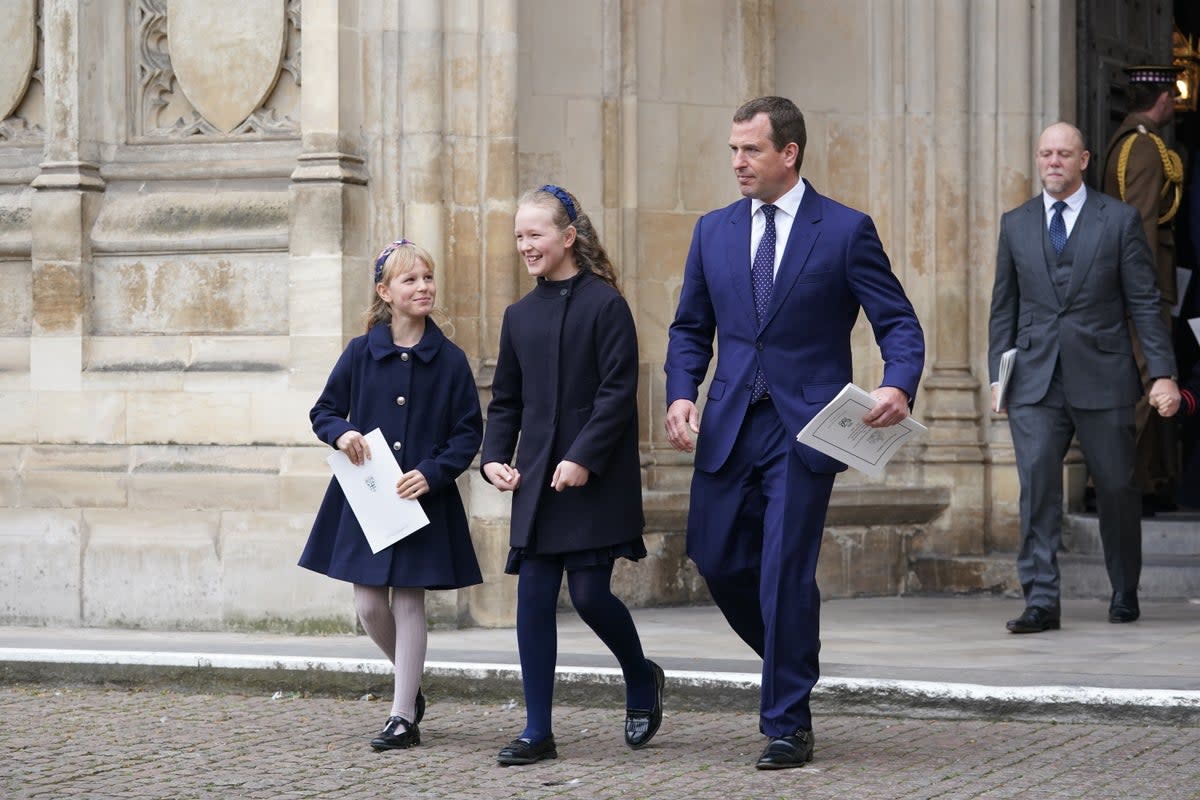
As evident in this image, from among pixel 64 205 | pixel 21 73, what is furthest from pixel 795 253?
pixel 21 73

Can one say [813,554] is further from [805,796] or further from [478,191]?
[478,191]

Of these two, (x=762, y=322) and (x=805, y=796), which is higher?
(x=762, y=322)

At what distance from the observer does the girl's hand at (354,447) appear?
21.6 ft

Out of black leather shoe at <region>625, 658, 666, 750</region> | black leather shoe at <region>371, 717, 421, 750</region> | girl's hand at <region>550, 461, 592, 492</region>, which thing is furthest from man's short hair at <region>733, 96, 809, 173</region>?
black leather shoe at <region>371, 717, 421, 750</region>

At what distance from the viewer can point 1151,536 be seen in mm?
10227

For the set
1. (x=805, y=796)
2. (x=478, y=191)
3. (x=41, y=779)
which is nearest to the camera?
(x=805, y=796)

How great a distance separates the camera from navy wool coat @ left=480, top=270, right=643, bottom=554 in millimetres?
6254

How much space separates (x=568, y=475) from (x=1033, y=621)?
3034 mm

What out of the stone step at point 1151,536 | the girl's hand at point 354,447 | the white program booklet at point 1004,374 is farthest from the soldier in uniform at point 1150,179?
the girl's hand at point 354,447

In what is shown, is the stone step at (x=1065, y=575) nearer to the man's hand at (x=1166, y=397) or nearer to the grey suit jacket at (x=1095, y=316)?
the grey suit jacket at (x=1095, y=316)

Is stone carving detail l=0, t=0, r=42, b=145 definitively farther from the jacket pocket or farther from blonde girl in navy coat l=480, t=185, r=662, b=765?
the jacket pocket

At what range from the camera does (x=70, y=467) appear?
31.0 feet

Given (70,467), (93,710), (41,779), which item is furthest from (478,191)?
(41,779)

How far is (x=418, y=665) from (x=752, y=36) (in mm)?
4679
